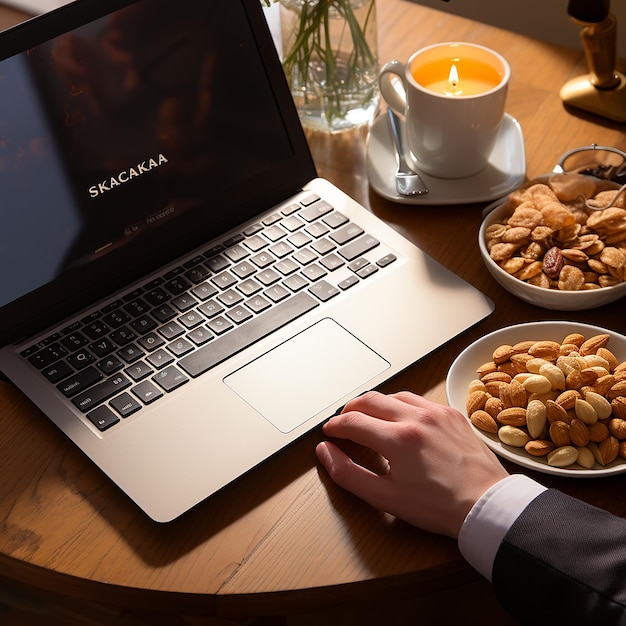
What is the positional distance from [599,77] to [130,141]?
638 millimetres

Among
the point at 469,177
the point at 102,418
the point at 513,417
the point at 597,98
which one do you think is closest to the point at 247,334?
the point at 102,418

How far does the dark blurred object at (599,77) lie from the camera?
1079 mm

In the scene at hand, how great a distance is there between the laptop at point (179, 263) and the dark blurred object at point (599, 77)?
1.26 feet

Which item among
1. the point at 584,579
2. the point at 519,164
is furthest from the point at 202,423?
the point at 519,164

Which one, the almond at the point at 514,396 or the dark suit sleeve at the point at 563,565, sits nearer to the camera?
the dark suit sleeve at the point at 563,565

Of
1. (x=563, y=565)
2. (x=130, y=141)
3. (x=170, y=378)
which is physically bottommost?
(x=563, y=565)

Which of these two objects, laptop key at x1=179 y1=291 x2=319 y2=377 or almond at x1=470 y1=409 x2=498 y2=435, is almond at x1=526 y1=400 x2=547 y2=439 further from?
laptop key at x1=179 y1=291 x2=319 y2=377

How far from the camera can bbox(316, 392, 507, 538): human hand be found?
684mm

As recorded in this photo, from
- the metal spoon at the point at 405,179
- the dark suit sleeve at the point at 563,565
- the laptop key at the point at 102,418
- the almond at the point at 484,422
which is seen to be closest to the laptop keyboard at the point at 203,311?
the laptop key at the point at 102,418

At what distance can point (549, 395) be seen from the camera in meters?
0.74

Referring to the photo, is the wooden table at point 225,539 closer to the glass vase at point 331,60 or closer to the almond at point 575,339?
the almond at point 575,339

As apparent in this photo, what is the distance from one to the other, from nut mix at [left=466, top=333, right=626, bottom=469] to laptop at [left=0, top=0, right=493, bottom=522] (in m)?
0.08

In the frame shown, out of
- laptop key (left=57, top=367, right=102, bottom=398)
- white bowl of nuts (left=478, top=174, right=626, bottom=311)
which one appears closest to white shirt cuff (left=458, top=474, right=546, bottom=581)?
white bowl of nuts (left=478, top=174, right=626, bottom=311)

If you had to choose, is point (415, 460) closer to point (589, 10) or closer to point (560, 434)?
point (560, 434)
